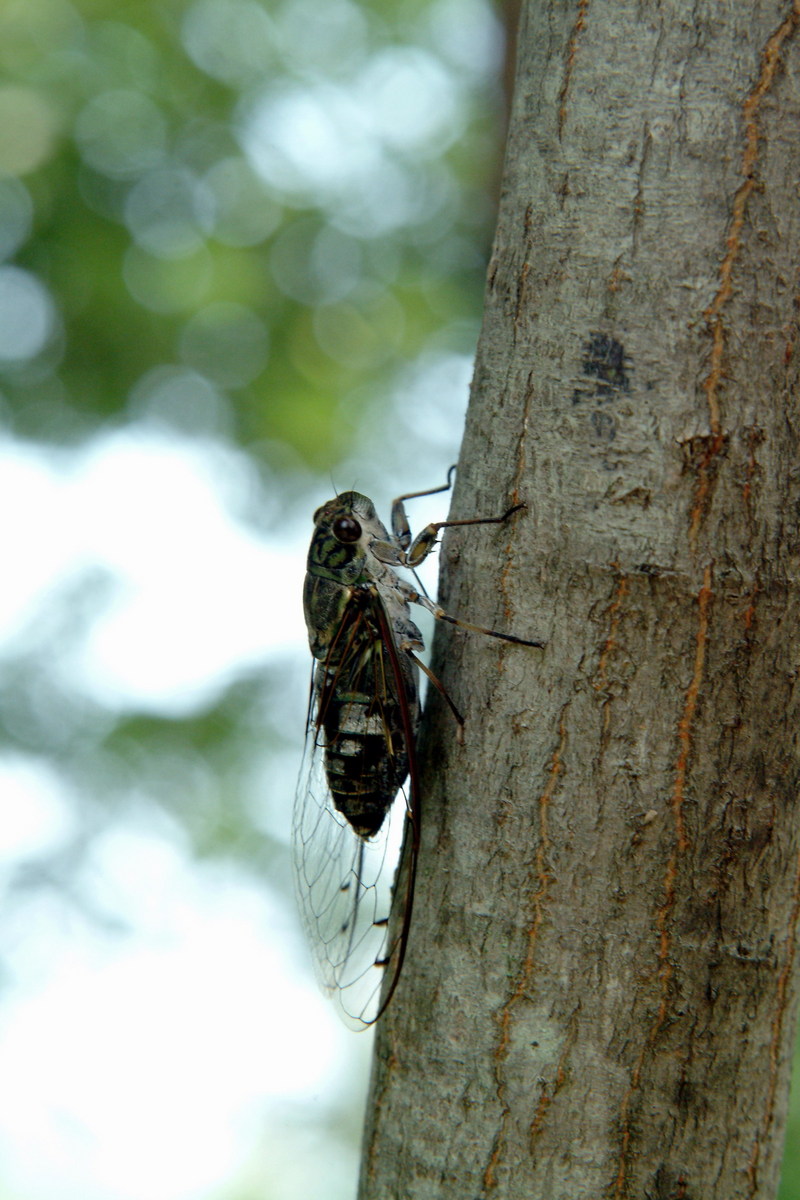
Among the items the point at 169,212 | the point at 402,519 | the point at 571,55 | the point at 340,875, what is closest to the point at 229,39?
the point at 169,212

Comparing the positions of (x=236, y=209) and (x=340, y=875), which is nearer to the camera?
(x=340, y=875)

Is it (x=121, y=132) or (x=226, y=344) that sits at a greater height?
(x=121, y=132)

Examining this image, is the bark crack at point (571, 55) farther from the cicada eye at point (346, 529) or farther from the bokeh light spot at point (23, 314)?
the bokeh light spot at point (23, 314)

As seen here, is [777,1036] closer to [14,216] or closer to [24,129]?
[14,216]

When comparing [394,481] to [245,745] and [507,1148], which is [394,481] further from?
[507,1148]

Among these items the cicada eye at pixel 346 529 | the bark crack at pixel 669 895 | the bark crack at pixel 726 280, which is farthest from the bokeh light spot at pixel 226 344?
the bark crack at pixel 669 895

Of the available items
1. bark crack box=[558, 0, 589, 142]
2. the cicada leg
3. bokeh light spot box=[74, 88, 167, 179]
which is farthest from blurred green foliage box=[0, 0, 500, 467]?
bark crack box=[558, 0, 589, 142]

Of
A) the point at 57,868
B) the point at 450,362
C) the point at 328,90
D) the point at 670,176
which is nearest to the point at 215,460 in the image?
the point at 450,362

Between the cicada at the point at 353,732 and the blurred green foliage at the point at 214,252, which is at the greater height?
the blurred green foliage at the point at 214,252

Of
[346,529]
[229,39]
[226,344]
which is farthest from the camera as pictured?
[226,344]
